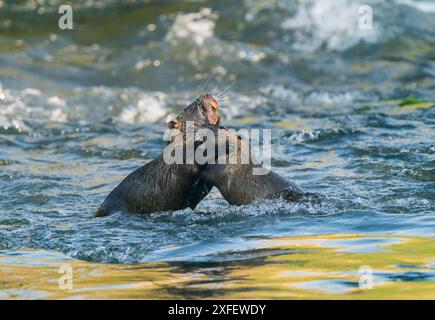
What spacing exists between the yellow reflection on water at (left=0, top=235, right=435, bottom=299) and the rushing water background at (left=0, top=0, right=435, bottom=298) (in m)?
0.16

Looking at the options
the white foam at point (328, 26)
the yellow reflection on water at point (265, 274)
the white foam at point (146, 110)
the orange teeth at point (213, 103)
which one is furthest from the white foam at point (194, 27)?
the yellow reflection on water at point (265, 274)

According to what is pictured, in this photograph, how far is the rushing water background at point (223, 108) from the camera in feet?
24.8

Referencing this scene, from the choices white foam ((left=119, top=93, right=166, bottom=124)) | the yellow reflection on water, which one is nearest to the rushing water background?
white foam ((left=119, top=93, right=166, bottom=124))

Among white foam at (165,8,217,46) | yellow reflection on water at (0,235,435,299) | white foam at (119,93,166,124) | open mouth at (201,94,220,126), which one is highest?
white foam at (165,8,217,46)

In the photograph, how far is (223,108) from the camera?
40.1 feet

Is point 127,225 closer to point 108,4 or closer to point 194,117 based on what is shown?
point 194,117

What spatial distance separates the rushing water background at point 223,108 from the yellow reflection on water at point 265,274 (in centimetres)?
16

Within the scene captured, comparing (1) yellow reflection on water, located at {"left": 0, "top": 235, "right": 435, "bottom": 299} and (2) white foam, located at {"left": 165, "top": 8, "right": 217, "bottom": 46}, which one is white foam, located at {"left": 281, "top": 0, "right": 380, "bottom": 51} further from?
(1) yellow reflection on water, located at {"left": 0, "top": 235, "right": 435, "bottom": 299}

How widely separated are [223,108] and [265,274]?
6.20 meters

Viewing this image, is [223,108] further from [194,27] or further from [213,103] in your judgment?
[194,27]

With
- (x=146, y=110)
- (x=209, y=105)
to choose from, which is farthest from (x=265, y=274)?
(x=146, y=110)

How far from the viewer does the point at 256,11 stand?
1839 cm

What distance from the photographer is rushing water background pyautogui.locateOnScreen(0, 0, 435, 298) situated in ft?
24.8
